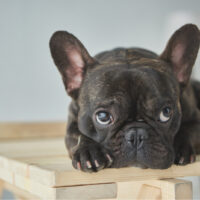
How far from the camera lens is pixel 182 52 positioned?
1524 millimetres

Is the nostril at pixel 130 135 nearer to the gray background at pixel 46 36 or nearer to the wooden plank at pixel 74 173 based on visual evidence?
the wooden plank at pixel 74 173

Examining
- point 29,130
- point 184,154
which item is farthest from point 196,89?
point 29,130

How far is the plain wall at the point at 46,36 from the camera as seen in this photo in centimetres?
383

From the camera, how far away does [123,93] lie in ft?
4.21

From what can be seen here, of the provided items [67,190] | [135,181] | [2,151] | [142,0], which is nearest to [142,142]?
[135,181]

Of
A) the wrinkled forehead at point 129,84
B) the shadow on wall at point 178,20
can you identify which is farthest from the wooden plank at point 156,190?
the shadow on wall at point 178,20

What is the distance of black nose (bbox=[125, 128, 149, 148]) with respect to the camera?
124 cm

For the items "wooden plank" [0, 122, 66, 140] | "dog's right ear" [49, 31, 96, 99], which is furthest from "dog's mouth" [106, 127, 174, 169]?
"wooden plank" [0, 122, 66, 140]

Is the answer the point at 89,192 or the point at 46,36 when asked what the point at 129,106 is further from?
the point at 46,36

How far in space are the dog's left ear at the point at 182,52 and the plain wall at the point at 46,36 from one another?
8.23 feet

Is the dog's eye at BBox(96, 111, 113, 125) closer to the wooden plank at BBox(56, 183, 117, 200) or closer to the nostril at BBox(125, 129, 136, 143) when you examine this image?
the nostril at BBox(125, 129, 136, 143)

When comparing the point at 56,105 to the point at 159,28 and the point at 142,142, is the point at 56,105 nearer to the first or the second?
the point at 159,28

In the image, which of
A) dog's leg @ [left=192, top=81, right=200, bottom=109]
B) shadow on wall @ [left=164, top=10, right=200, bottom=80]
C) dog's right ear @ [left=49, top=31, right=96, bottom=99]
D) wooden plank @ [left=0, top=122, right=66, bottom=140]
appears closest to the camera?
dog's right ear @ [left=49, top=31, right=96, bottom=99]

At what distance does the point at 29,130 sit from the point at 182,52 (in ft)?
4.34
